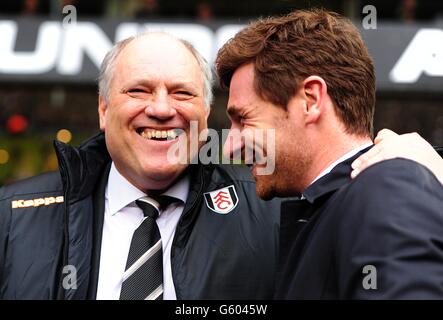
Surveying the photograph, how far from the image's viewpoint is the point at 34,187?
268 centimetres

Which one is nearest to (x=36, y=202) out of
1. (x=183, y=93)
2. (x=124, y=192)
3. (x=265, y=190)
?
(x=124, y=192)

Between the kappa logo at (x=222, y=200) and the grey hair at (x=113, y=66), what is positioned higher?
the grey hair at (x=113, y=66)

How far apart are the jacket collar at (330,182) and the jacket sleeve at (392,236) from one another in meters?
0.26

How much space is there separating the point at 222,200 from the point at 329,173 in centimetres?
82

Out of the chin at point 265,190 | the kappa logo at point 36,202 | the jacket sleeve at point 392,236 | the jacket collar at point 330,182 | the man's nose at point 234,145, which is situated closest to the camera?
the jacket sleeve at point 392,236

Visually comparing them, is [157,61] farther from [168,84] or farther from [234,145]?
[234,145]

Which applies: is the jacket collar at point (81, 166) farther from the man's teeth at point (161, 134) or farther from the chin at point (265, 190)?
the chin at point (265, 190)

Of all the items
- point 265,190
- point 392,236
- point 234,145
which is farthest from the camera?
point 234,145

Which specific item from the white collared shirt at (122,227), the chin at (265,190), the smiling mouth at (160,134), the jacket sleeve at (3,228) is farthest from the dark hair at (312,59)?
the jacket sleeve at (3,228)

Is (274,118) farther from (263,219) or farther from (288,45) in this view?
(263,219)

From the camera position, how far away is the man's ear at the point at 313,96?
2090 mm

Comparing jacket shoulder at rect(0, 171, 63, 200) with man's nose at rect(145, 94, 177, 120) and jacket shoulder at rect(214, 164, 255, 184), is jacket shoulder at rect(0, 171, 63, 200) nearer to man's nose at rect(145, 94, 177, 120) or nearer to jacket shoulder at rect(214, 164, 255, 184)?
man's nose at rect(145, 94, 177, 120)

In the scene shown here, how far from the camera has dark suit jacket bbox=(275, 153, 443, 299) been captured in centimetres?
145
